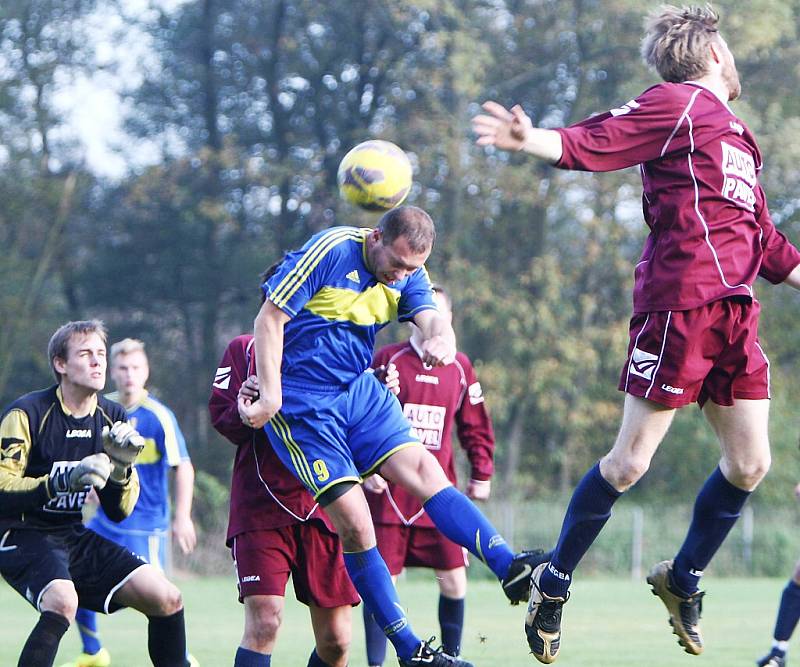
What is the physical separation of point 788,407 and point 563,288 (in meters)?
6.26

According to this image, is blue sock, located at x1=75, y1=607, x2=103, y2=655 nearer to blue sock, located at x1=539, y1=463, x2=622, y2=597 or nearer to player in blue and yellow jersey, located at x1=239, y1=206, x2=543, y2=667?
player in blue and yellow jersey, located at x1=239, y1=206, x2=543, y2=667

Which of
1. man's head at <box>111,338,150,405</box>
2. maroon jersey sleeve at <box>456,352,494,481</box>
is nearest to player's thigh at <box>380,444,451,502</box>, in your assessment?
maroon jersey sleeve at <box>456,352,494,481</box>

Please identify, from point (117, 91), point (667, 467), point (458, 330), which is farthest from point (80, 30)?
point (667, 467)

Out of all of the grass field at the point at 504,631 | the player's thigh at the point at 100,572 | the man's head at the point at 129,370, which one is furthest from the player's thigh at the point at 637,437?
the man's head at the point at 129,370

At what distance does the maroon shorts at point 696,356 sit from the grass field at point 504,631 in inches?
52.9

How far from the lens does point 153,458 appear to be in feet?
32.0

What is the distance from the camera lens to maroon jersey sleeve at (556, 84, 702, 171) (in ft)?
17.4

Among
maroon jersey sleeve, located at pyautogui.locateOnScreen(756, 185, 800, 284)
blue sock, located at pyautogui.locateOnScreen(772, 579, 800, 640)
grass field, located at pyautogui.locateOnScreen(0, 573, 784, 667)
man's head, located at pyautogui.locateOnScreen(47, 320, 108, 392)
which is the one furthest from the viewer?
grass field, located at pyautogui.locateOnScreen(0, 573, 784, 667)

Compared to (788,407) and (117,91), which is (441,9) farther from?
(788,407)

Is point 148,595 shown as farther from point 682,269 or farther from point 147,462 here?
point 147,462

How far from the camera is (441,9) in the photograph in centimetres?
2759

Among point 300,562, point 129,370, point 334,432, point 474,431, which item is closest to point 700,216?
point 334,432

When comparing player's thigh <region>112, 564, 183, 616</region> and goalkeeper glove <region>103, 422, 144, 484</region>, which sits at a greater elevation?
goalkeeper glove <region>103, 422, 144, 484</region>

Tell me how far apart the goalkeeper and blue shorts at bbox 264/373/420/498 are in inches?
36.1
